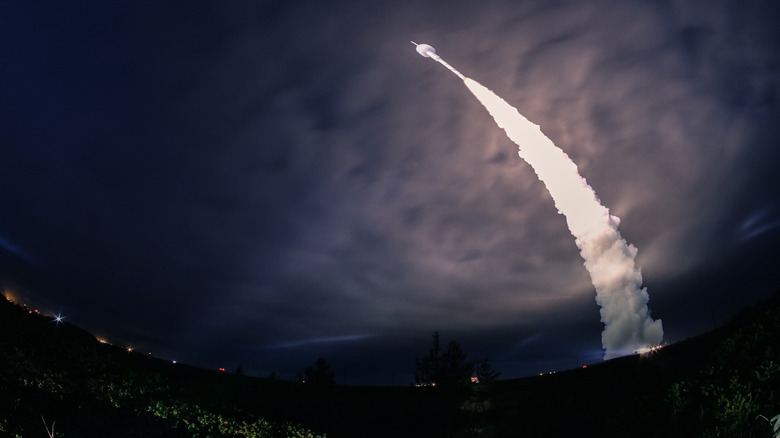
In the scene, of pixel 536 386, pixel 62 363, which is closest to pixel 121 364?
pixel 62 363

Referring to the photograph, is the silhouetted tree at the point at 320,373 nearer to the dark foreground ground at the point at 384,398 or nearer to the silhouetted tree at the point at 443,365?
the silhouetted tree at the point at 443,365

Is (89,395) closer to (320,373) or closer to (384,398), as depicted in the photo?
(384,398)

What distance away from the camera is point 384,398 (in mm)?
25547

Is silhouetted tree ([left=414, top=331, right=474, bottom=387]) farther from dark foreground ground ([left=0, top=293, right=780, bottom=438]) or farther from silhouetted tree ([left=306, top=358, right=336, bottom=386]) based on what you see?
dark foreground ground ([left=0, top=293, right=780, bottom=438])

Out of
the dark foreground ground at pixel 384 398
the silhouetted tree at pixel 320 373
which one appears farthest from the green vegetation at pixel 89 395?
the silhouetted tree at pixel 320 373

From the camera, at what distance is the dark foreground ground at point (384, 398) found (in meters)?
14.8

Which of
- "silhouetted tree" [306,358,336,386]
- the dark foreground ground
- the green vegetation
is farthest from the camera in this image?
"silhouetted tree" [306,358,336,386]

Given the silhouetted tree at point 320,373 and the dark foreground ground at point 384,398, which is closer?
the dark foreground ground at point 384,398

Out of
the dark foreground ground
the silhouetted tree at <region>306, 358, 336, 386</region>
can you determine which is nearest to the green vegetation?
the dark foreground ground

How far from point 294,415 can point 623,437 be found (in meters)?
13.5

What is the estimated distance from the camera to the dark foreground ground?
14.8 meters

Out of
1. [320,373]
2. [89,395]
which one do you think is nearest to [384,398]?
[89,395]

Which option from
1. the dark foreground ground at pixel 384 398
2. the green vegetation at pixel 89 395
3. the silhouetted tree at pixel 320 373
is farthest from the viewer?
the silhouetted tree at pixel 320 373

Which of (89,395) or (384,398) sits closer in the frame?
(89,395)
